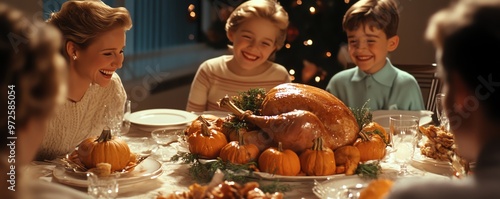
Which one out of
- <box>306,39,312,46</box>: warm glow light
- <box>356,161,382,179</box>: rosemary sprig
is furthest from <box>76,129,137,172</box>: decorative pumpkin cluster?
<box>306,39,312,46</box>: warm glow light

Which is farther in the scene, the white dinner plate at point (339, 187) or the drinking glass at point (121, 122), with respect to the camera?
the drinking glass at point (121, 122)

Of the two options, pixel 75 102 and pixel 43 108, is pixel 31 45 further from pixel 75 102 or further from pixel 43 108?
pixel 75 102

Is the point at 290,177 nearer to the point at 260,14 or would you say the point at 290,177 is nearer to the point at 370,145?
the point at 370,145

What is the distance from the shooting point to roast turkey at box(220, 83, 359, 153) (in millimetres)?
1795

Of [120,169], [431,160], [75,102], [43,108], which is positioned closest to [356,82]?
[431,160]

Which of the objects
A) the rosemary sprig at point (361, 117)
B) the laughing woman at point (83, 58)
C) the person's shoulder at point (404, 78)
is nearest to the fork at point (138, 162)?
the laughing woman at point (83, 58)

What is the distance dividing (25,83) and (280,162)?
1073 mm

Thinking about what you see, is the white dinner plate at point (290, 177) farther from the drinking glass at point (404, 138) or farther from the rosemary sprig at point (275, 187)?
the drinking glass at point (404, 138)

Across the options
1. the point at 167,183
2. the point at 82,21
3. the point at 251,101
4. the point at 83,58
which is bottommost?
the point at 167,183

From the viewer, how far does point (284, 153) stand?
5.74 ft

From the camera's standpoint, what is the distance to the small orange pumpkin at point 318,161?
174cm

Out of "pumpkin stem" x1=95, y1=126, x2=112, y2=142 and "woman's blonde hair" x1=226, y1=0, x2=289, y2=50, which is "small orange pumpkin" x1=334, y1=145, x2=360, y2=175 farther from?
"woman's blonde hair" x1=226, y1=0, x2=289, y2=50

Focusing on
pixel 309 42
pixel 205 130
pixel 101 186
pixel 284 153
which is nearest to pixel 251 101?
pixel 205 130

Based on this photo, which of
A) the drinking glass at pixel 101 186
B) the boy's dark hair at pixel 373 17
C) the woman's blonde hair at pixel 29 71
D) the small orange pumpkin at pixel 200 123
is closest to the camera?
the woman's blonde hair at pixel 29 71
